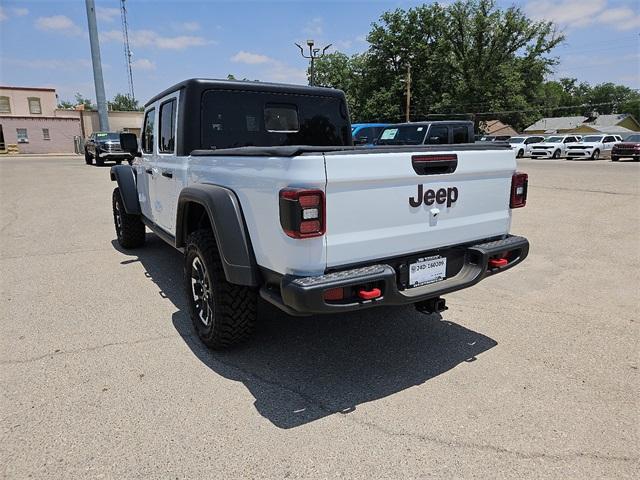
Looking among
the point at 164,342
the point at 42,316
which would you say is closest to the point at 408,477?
the point at 164,342

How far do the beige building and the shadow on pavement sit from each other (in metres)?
43.2

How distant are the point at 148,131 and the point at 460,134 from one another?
39.6ft

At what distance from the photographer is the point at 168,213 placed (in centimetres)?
453

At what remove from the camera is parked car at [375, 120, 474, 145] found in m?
14.7

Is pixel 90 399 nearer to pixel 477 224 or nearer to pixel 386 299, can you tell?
pixel 386 299

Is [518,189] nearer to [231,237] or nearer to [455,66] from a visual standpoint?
[231,237]

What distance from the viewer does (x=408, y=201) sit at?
2854mm

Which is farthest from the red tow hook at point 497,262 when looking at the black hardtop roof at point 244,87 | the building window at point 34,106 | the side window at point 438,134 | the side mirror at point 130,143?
the building window at point 34,106

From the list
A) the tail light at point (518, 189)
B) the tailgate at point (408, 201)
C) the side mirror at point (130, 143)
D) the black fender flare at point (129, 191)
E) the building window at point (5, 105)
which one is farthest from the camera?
the building window at point (5, 105)

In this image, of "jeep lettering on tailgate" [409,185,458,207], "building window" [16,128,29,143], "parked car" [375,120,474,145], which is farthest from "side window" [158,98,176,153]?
"building window" [16,128,29,143]

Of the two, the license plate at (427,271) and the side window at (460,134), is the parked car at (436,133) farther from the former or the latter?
the license plate at (427,271)

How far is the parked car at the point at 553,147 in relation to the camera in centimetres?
2914

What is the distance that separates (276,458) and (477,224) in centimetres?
212

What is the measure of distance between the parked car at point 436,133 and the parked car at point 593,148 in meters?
16.7
